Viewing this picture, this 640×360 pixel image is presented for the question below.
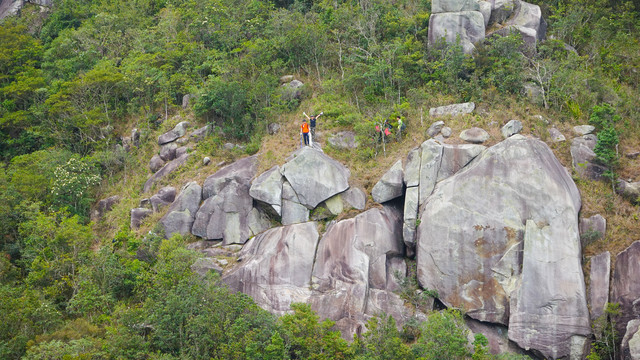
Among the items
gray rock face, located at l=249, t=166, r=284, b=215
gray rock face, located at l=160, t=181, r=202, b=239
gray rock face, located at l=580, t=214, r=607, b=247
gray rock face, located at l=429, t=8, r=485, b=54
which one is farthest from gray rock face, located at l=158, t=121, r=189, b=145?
gray rock face, located at l=580, t=214, r=607, b=247

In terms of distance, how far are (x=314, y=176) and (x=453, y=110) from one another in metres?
7.60

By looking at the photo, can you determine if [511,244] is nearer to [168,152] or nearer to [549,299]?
[549,299]

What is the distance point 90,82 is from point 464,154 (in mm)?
22272

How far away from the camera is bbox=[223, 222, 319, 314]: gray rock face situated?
76.9 ft

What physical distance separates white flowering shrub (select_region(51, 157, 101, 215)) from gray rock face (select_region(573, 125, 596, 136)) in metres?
24.0

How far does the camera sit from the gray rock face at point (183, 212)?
26.5 m

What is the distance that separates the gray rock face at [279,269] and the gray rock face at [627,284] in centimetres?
1171

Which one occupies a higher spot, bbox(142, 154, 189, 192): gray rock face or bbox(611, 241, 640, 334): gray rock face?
bbox(142, 154, 189, 192): gray rock face

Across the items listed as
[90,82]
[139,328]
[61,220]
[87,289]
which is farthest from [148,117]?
[139,328]

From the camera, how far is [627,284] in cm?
2114

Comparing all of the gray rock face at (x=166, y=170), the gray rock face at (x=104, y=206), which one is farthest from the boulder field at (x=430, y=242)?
the gray rock face at (x=104, y=206)

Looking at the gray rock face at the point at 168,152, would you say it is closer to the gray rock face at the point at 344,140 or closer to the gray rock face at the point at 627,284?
the gray rock face at the point at 344,140

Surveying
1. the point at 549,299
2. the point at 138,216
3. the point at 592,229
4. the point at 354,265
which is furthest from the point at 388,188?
the point at 138,216

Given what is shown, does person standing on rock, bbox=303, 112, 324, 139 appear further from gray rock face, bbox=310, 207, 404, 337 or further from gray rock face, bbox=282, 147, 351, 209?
gray rock face, bbox=310, 207, 404, 337
